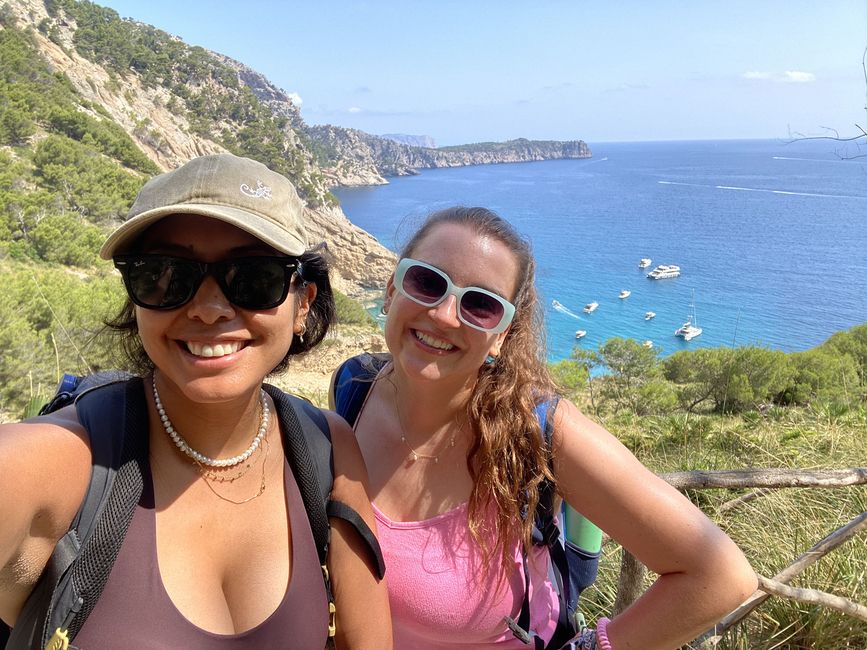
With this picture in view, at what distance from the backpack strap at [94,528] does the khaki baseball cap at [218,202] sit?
33 centimetres

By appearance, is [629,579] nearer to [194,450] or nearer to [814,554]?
[814,554]

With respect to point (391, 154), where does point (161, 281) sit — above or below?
below

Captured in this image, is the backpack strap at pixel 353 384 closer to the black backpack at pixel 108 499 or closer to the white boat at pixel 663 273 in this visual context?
the black backpack at pixel 108 499

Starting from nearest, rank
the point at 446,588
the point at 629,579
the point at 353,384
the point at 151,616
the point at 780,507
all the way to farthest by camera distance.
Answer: the point at 151,616 < the point at 446,588 < the point at 353,384 < the point at 629,579 < the point at 780,507

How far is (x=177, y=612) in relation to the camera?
1.12 m

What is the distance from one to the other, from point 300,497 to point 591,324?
40947 millimetres

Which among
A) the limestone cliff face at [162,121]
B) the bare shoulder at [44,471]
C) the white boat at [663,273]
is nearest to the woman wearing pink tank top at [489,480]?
the bare shoulder at [44,471]

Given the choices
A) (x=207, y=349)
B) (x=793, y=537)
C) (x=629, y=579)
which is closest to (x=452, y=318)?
(x=207, y=349)

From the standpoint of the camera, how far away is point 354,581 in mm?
1425

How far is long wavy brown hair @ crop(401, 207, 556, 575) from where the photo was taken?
64.2 inches

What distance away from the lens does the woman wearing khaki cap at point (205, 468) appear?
1.04 metres

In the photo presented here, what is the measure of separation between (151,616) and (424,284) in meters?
1.07

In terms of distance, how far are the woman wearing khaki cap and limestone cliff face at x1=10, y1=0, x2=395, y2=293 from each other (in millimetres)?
31071

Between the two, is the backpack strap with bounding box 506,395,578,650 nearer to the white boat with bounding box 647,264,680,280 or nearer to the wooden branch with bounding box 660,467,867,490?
the wooden branch with bounding box 660,467,867,490
